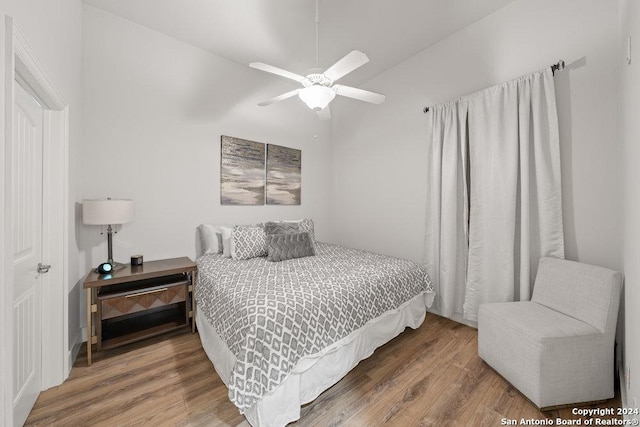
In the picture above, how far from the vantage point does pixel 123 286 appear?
225cm

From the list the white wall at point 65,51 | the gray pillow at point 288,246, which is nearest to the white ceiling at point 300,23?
the white wall at point 65,51

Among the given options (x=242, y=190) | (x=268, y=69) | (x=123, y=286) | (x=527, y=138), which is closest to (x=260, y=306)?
(x=123, y=286)

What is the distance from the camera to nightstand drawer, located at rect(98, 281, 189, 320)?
6.72 feet

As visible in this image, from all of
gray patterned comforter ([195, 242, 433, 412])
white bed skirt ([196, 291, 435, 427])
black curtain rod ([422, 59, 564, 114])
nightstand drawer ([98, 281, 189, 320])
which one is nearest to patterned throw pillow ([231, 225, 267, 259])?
gray patterned comforter ([195, 242, 433, 412])

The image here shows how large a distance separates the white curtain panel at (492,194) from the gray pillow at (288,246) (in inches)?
55.7

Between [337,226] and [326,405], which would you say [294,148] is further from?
[326,405]

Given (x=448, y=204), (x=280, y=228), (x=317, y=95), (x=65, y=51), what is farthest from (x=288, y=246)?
(x=65, y=51)

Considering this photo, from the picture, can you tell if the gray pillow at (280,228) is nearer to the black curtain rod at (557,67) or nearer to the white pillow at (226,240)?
the white pillow at (226,240)

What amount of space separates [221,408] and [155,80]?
309cm

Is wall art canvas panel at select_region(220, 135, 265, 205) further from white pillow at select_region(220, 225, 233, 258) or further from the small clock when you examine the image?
the small clock

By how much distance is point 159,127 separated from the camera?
274 cm

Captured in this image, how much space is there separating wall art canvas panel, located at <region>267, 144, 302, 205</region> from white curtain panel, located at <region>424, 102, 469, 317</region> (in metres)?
1.90

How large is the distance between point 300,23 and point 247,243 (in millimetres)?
2317

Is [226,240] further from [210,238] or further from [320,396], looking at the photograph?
[320,396]
